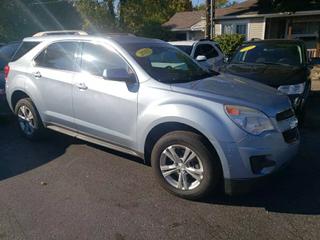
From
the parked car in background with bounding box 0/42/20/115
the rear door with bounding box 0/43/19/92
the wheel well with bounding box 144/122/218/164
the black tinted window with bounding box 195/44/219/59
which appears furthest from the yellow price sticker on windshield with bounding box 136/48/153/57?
the black tinted window with bounding box 195/44/219/59

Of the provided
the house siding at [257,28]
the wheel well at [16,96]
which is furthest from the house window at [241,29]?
the wheel well at [16,96]

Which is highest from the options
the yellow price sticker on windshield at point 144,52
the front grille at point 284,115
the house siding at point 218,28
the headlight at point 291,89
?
the yellow price sticker on windshield at point 144,52

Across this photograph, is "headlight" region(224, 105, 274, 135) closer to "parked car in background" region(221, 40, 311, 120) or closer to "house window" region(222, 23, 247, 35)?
"parked car in background" region(221, 40, 311, 120)

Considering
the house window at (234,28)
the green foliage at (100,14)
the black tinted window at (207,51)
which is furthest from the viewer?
the green foliage at (100,14)

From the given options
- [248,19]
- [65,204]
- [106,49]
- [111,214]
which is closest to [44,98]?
[106,49]

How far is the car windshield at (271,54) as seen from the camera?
22.7 ft

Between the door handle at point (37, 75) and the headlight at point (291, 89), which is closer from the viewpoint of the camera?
the door handle at point (37, 75)

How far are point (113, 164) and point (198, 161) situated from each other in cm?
148

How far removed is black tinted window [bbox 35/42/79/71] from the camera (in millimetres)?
4450

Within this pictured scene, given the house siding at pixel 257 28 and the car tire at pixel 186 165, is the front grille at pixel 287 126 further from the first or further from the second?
the house siding at pixel 257 28

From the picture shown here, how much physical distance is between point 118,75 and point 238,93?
1.37 m

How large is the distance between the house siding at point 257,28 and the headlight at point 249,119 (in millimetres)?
19160

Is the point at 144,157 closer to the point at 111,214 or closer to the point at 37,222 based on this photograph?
the point at 111,214

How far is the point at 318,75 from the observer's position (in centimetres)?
1196
